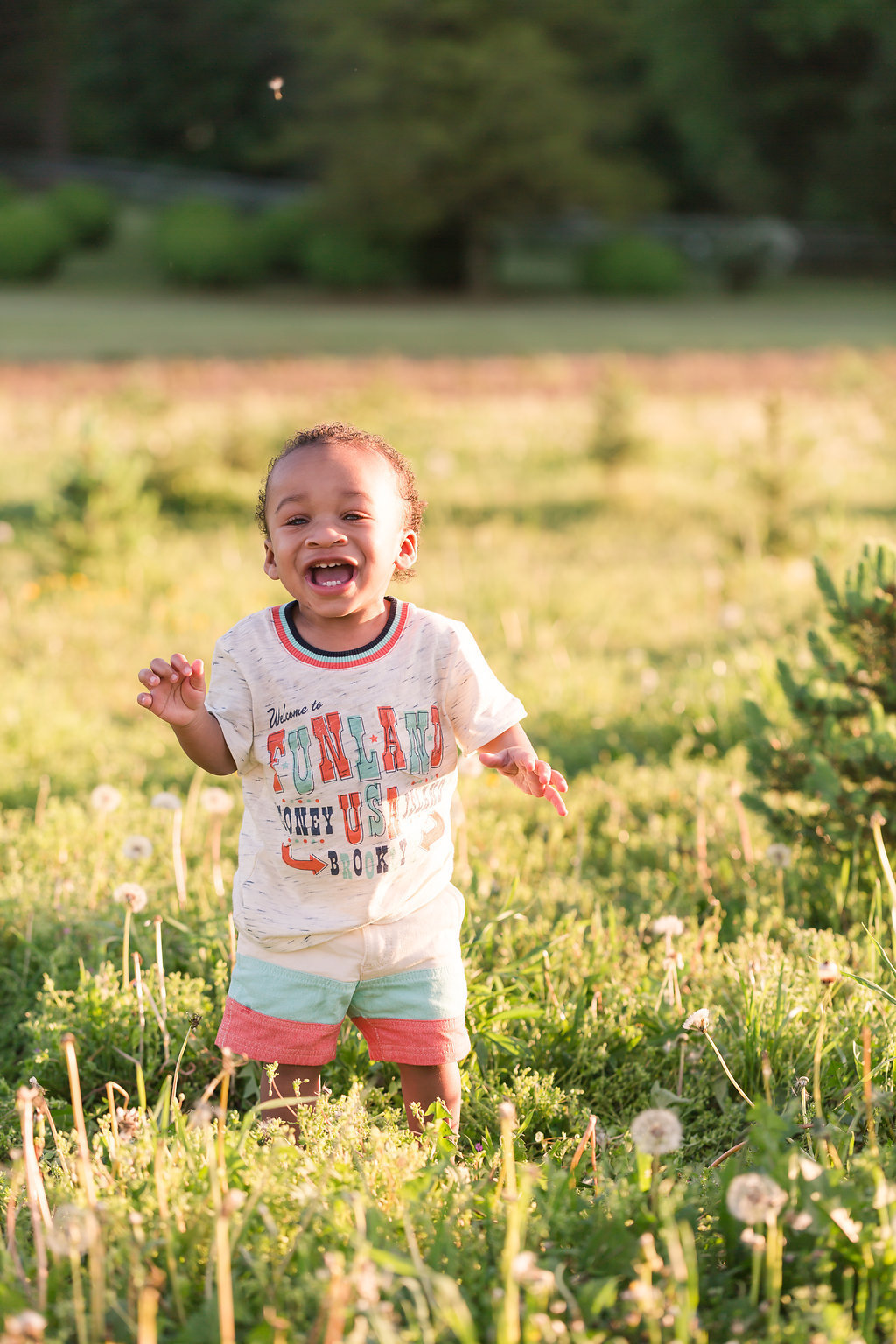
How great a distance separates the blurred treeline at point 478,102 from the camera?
4231cm

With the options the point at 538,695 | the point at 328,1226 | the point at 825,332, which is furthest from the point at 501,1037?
the point at 825,332

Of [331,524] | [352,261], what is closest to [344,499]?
[331,524]

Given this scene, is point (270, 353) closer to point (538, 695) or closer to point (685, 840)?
point (538, 695)

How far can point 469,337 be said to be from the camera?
2686 cm

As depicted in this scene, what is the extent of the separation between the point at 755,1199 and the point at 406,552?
1360 millimetres

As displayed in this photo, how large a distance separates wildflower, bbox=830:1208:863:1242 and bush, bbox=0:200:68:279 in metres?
39.6

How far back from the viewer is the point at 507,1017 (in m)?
2.70

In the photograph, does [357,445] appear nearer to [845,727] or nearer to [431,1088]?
[431,1088]

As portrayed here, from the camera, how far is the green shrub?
39.8 m

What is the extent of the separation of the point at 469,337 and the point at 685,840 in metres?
24.0

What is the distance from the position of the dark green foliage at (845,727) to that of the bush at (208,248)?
35686mm

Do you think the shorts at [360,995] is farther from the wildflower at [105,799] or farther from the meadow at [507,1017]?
the wildflower at [105,799]

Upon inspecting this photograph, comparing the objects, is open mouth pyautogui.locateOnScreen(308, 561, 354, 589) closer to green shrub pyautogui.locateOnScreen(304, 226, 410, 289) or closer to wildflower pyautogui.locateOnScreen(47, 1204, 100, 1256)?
wildflower pyautogui.locateOnScreen(47, 1204, 100, 1256)

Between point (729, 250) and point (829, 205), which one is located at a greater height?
point (829, 205)
